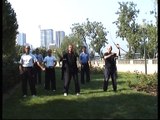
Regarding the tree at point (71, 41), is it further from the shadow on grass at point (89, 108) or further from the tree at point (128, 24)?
the shadow on grass at point (89, 108)

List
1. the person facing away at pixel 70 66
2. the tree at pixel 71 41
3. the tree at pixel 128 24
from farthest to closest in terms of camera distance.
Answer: the tree at pixel 71 41, the tree at pixel 128 24, the person facing away at pixel 70 66

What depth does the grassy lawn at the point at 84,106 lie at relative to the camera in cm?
1156

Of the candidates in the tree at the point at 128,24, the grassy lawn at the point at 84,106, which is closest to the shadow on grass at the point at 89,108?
the grassy lawn at the point at 84,106

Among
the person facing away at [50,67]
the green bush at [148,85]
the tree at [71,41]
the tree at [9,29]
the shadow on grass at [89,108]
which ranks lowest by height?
the shadow on grass at [89,108]

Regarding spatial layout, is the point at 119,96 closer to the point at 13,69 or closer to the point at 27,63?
the point at 27,63

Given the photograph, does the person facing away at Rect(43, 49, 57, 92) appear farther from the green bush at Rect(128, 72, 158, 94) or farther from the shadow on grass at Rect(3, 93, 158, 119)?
the green bush at Rect(128, 72, 158, 94)

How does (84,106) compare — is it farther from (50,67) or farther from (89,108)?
(50,67)

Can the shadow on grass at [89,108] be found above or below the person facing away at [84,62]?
below

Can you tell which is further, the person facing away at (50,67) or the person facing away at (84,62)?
the person facing away at (84,62)

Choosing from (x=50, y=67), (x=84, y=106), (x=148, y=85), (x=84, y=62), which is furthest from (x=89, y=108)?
(x=84, y=62)

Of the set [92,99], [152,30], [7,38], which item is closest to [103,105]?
[92,99]

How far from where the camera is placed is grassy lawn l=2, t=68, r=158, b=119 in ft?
37.9

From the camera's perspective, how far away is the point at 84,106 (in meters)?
13.2

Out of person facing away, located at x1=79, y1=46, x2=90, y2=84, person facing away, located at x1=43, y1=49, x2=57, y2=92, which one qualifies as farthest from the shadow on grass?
person facing away, located at x1=79, y1=46, x2=90, y2=84
